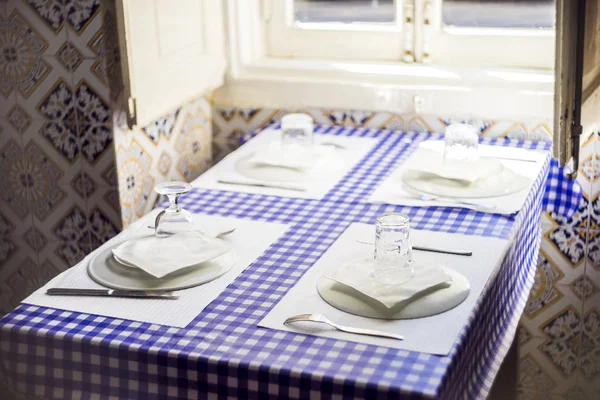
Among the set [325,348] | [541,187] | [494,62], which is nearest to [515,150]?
[541,187]

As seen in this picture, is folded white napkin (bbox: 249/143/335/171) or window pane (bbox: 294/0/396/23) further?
window pane (bbox: 294/0/396/23)

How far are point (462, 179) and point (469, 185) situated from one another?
22 mm

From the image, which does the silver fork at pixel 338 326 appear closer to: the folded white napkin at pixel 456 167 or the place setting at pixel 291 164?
the place setting at pixel 291 164

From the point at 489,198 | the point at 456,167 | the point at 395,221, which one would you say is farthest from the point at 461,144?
the point at 395,221

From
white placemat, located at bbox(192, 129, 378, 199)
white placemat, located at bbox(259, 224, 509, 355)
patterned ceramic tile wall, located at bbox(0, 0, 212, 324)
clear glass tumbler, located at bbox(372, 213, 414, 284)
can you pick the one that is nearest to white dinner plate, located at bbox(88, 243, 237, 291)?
white placemat, located at bbox(259, 224, 509, 355)

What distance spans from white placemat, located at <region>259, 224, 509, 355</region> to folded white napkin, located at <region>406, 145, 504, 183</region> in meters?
0.30

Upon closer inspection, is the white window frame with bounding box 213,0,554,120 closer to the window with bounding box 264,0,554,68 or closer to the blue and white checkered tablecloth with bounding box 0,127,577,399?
the window with bounding box 264,0,554,68

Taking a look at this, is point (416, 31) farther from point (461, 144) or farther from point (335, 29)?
point (461, 144)

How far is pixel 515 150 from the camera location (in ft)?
7.84

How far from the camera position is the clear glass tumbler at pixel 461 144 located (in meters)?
2.17

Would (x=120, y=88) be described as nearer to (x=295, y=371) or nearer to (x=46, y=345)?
(x=46, y=345)

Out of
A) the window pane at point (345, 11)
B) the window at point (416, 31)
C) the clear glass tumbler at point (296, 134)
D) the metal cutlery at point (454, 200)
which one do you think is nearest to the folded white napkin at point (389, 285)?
the metal cutlery at point (454, 200)

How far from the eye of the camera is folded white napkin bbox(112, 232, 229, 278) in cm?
161

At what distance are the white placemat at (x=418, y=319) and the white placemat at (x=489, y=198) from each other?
0.16m
